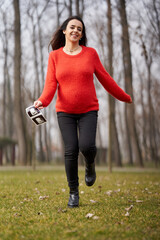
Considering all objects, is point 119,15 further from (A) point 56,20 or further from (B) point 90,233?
(B) point 90,233

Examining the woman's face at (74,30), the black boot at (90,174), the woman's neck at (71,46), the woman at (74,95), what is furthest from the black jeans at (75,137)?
the woman's face at (74,30)

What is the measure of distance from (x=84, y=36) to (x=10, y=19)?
46.6ft

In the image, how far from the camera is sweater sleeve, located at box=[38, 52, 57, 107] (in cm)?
381

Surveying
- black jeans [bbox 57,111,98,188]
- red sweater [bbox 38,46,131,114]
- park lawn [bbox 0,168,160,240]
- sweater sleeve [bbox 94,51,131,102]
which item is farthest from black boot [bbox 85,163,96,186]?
sweater sleeve [bbox 94,51,131,102]

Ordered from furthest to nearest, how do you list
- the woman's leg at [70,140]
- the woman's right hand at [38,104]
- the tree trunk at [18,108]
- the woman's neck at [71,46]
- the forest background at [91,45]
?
1. the tree trunk at [18,108]
2. the forest background at [91,45]
3. the woman's neck at [71,46]
4. the woman's leg at [70,140]
5. the woman's right hand at [38,104]

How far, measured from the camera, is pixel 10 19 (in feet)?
56.2

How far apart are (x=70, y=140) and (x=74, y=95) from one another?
57 cm

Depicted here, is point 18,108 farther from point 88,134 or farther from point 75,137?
point 88,134

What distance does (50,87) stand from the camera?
12.8ft

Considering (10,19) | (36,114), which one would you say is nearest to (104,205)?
(36,114)

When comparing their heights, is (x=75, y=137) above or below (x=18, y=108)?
below

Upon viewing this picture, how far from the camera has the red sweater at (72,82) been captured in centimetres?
384

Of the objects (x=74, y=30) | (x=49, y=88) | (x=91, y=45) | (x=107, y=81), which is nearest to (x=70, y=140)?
(x=49, y=88)

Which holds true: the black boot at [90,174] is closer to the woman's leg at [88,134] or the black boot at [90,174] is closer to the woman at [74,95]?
the woman at [74,95]
